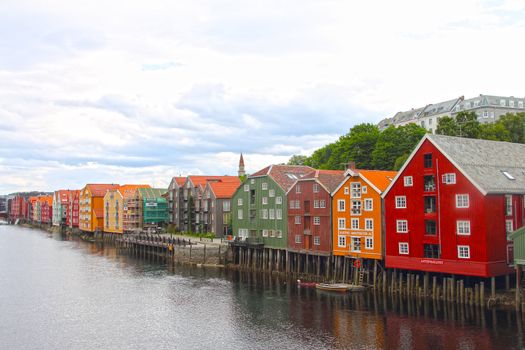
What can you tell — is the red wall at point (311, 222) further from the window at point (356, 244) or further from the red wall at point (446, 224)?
the red wall at point (446, 224)

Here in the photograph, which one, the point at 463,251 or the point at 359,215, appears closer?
the point at 463,251

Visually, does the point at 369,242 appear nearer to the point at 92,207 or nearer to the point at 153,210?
the point at 153,210

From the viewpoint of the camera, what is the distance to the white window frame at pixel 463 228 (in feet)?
159

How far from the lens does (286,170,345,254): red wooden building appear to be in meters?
65.1

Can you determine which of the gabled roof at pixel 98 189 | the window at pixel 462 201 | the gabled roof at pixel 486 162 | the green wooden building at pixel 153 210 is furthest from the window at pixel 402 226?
the gabled roof at pixel 98 189

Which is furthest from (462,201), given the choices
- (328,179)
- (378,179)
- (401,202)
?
(328,179)

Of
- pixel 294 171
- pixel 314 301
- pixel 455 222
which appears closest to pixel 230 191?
pixel 294 171

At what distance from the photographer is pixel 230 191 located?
107m

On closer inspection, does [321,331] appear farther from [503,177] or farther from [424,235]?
[503,177]

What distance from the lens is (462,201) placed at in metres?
49.2

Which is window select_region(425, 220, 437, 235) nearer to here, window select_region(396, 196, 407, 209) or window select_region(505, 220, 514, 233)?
window select_region(396, 196, 407, 209)

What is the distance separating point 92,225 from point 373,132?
92646 mm

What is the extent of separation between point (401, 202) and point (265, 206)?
86.4ft

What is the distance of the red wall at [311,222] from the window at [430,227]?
47.2 feet
